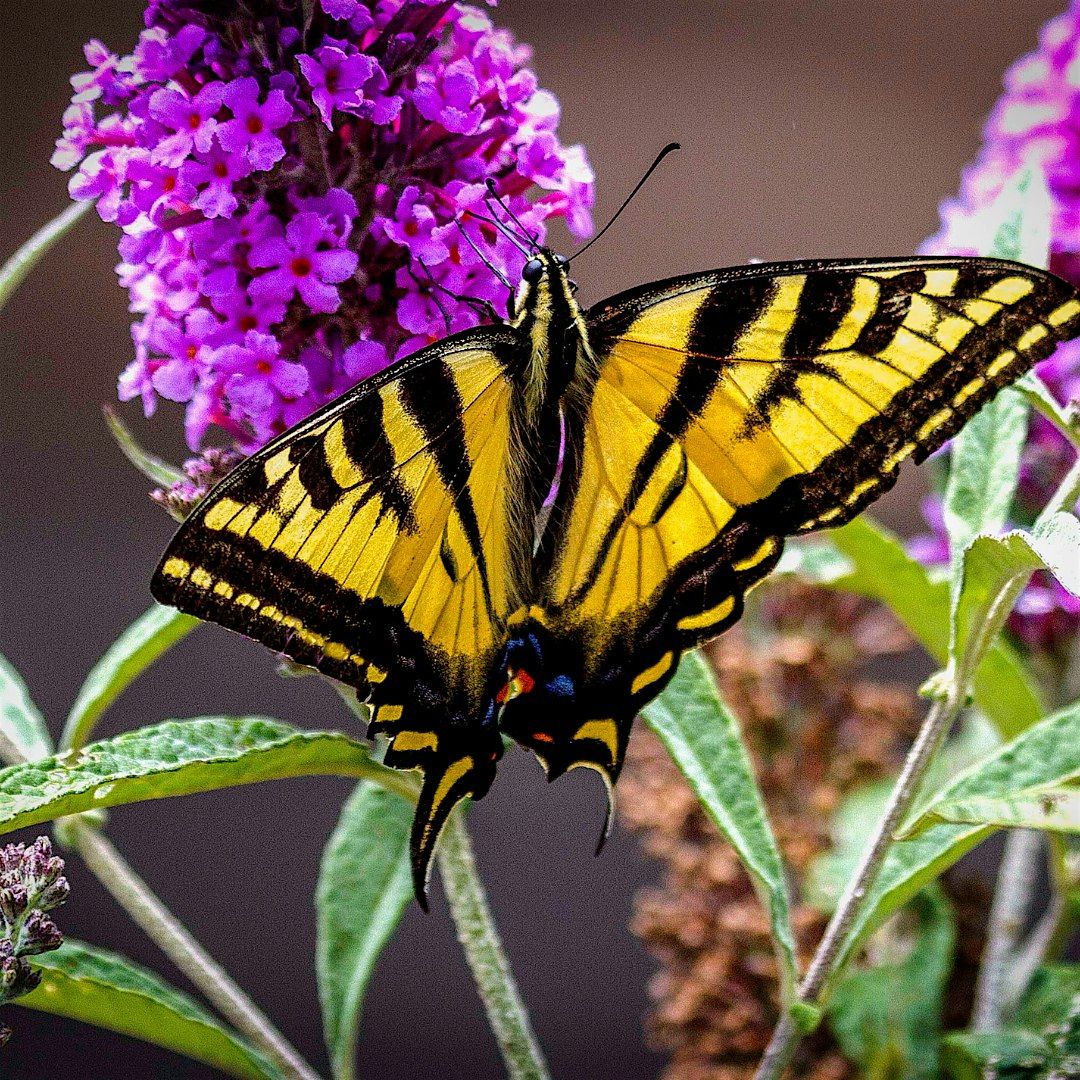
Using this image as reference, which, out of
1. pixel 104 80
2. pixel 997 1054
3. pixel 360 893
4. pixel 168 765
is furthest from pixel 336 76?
pixel 997 1054

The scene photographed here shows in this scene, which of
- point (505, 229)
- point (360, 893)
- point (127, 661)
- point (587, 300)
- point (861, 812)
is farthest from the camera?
point (587, 300)

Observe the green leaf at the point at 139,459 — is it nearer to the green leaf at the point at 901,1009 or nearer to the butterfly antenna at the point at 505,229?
the butterfly antenna at the point at 505,229

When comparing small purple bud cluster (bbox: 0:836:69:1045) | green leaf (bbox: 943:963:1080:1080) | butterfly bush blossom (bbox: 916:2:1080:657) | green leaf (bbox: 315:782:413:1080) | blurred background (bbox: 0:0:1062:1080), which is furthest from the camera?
blurred background (bbox: 0:0:1062:1080)

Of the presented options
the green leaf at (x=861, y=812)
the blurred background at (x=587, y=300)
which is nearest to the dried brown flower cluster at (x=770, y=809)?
the green leaf at (x=861, y=812)

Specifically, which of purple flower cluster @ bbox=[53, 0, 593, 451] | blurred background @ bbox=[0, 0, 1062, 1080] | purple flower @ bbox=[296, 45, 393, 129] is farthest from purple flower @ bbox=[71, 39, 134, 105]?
blurred background @ bbox=[0, 0, 1062, 1080]

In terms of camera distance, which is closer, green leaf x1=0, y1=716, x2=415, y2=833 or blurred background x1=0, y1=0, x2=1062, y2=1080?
green leaf x1=0, y1=716, x2=415, y2=833

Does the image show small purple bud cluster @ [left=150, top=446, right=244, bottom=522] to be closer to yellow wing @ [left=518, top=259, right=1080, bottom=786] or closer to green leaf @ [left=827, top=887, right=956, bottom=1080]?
yellow wing @ [left=518, top=259, right=1080, bottom=786]

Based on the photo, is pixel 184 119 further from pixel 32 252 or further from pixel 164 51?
pixel 32 252
